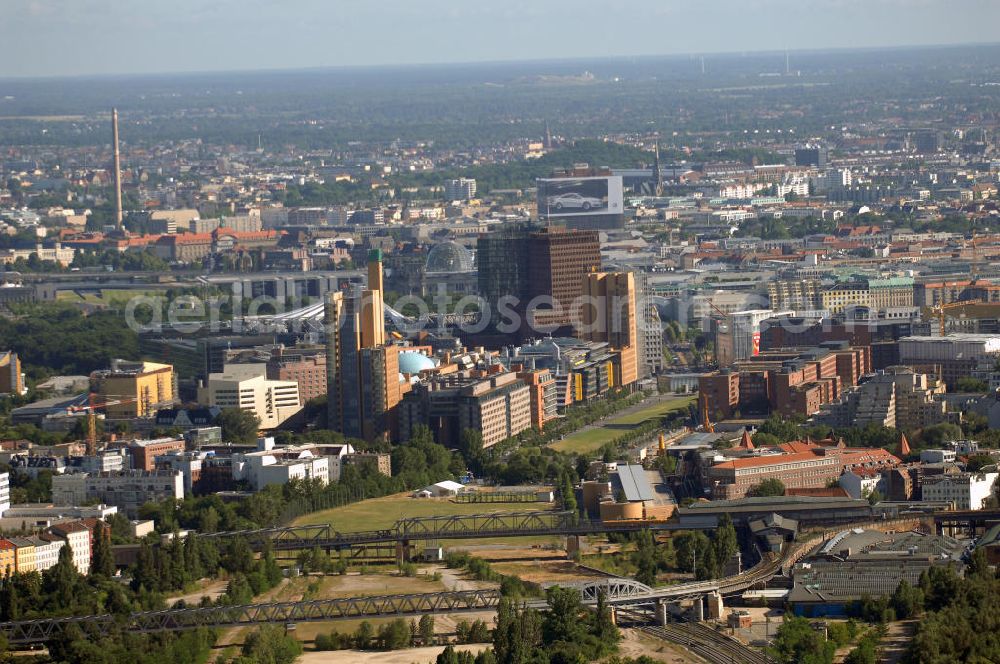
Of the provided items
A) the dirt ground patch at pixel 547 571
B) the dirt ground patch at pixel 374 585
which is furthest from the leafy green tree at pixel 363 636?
the dirt ground patch at pixel 547 571

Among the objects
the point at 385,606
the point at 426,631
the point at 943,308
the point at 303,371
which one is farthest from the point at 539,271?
the point at 426,631

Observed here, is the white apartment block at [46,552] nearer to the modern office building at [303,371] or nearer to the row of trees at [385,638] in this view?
the row of trees at [385,638]

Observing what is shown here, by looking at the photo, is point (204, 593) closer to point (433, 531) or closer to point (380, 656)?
point (433, 531)

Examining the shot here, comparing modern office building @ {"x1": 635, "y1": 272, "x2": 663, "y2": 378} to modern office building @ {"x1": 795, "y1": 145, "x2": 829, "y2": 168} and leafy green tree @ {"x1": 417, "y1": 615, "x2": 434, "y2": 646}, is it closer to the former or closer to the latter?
leafy green tree @ {"x1": 417, "y1": 615, "x2": 434, "y2": 646}

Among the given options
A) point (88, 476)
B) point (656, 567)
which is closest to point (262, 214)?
point (88, 476)

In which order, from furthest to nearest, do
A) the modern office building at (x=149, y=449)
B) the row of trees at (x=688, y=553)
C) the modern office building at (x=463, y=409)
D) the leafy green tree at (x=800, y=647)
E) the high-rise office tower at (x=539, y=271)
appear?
the high-rise office tower at (x=539, y=271) < the modern office building at (x=463, y=409) < the modern office building at (x=149, y=449) < the row of trees at (x=688, y=553) < the leafy green tree at (x=800, y=647)

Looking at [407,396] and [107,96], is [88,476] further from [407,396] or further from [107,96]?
[107,96]

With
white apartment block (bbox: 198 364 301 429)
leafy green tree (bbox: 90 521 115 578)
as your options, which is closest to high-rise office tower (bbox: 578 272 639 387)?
white apartment block (bbox: 198 364 301 429)
